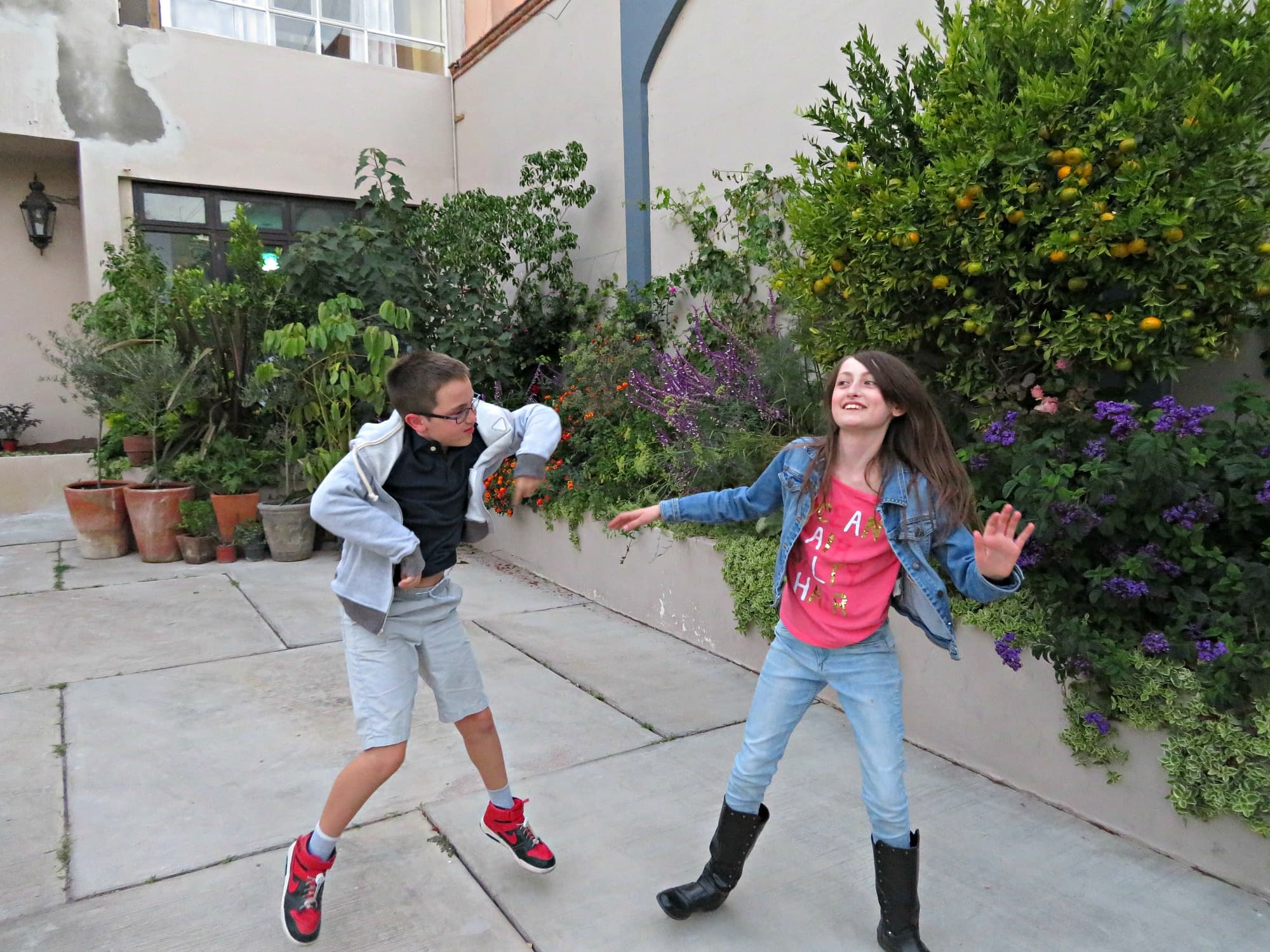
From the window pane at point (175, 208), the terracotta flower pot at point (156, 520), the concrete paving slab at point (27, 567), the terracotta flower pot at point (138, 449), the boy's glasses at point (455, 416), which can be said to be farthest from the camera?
the window pane at point (175, 208)

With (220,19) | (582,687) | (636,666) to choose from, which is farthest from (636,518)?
(220,19)

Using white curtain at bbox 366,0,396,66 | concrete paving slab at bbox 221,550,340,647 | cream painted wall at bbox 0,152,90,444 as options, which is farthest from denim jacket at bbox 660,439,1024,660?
white curtain at bbox 366,0,396,66

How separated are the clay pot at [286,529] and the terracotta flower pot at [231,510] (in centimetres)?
16

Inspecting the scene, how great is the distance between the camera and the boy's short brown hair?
2.33m

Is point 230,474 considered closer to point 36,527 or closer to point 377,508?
point 36,527

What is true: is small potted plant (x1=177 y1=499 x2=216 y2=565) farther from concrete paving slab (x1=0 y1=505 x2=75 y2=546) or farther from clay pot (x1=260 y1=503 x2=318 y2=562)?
concrete paving slab (x1=0 y1=505 x2=75 y2=546)

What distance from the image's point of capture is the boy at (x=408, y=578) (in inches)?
88.6

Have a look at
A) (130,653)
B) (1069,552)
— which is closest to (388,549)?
(1069,552)

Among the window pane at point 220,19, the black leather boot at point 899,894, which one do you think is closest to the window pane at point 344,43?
the window pane at point 220,19

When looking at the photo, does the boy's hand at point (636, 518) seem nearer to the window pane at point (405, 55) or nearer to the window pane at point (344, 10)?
the window pane at point (405, 55)

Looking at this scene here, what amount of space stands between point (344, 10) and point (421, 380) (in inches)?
403

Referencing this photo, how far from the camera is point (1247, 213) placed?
2934mm

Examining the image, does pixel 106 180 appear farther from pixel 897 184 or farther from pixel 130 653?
pixel 897 184

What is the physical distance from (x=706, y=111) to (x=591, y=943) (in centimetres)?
559
